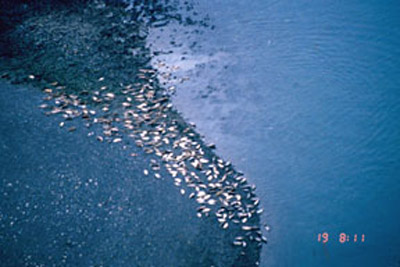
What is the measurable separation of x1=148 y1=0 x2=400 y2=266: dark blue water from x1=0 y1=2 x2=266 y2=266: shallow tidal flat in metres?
0.44

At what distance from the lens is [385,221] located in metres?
3.51

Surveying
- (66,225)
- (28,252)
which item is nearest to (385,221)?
(66,225)

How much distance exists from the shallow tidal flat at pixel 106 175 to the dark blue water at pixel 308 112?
441 mm

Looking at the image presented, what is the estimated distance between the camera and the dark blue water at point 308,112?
3451mm

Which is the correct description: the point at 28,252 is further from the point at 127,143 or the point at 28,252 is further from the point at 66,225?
the point at 127,143

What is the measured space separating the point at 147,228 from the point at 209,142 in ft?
4.97
